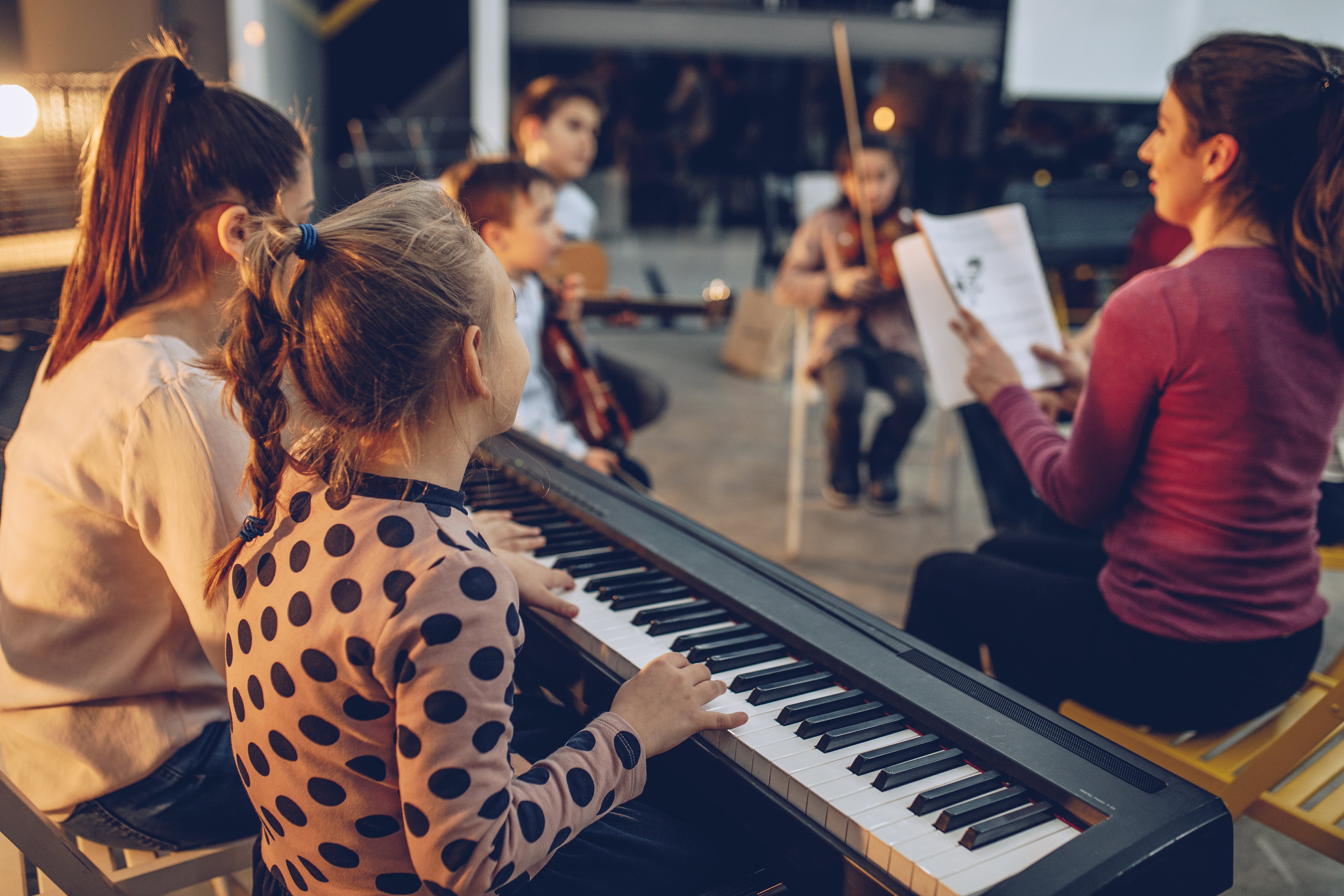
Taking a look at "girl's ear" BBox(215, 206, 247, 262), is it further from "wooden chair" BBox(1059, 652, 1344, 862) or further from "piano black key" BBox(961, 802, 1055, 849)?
"wooden chair" BBox(1059, 652, 1344, 862)

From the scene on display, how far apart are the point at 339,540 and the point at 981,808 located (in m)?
0.54

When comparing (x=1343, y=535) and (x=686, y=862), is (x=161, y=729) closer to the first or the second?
(x=686, y=862)

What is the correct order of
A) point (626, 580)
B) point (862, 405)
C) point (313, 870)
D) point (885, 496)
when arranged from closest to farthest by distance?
point (313, 870) → point (626, 580) → point (862, 405) → point (885, 496)

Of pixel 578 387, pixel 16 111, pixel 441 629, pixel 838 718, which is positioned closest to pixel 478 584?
pixel 441 629

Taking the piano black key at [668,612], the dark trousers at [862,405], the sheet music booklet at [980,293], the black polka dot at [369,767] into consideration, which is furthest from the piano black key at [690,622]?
the dark trousers at [862,405]

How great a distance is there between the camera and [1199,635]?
114 centimetres

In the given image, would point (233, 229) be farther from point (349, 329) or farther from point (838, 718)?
Result: point (838, 718)

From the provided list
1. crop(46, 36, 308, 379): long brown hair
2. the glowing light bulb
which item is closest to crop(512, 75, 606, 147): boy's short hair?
the glowing light bulb

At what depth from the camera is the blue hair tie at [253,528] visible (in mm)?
780

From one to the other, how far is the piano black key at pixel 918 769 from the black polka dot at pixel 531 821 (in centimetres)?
27

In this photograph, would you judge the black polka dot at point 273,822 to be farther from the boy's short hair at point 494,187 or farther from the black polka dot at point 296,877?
the boy's short hair at point 494,187

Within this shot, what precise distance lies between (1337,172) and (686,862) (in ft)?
3.53

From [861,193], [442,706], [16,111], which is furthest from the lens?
[861,193]

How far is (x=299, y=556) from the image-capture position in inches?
28.6
